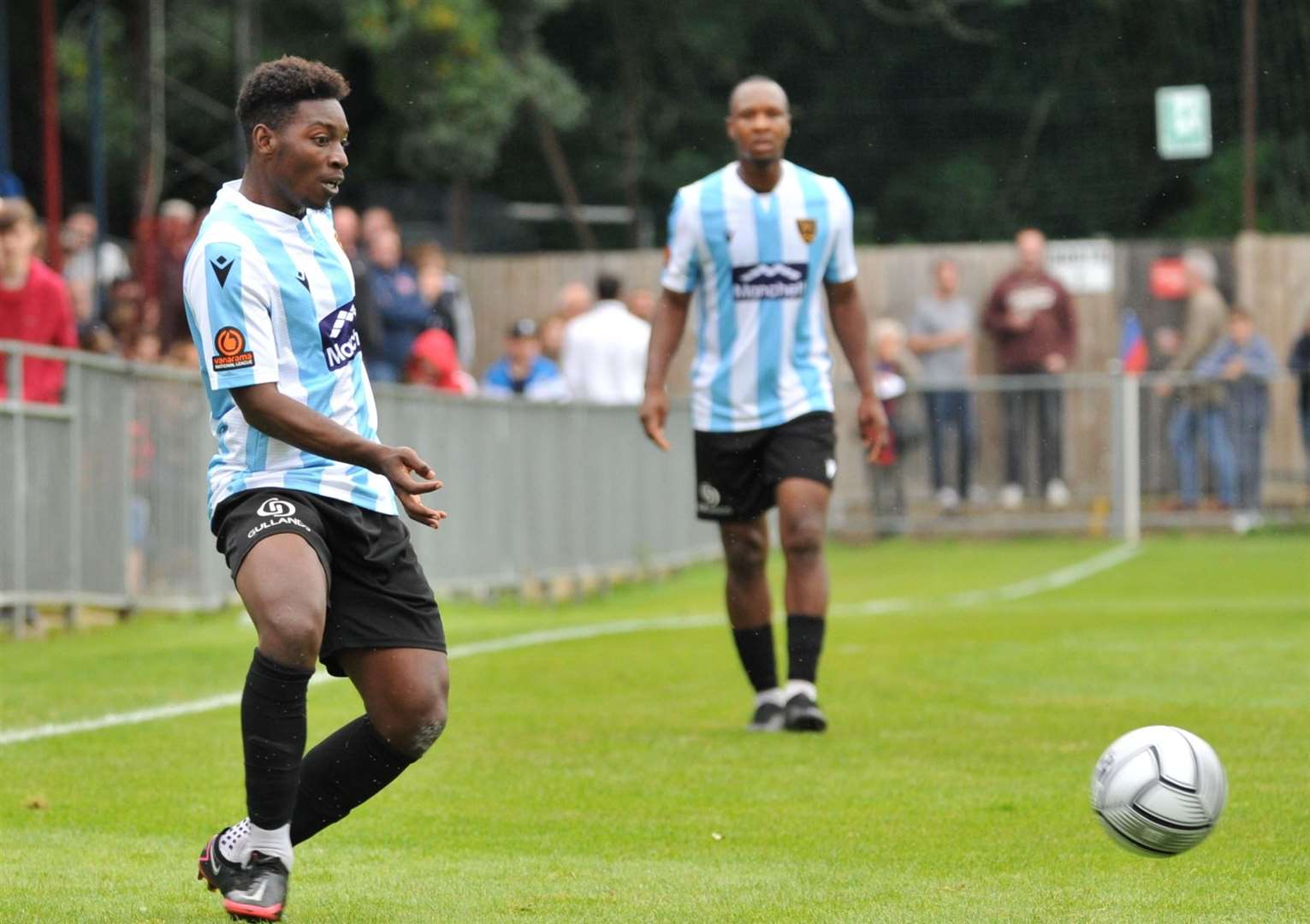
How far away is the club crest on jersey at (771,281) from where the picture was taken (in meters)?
8.67

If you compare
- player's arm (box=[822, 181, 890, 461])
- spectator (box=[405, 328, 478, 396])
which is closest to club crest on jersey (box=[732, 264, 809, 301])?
player's arm (box=[822, 181, 890, 461])

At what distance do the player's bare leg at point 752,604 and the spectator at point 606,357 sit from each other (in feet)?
32.4

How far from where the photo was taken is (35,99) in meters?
27.9

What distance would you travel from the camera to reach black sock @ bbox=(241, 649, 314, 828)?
16.6 feet

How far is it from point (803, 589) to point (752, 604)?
0.27 m

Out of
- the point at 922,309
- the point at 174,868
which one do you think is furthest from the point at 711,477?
the point at 922,309

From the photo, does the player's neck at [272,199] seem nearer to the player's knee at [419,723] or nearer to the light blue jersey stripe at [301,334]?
the light blue jersey stripe at [301,334]

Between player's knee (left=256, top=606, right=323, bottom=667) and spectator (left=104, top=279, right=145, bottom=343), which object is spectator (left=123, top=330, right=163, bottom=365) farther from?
player's knee (left=256, top=606, right=323, bottom=667)

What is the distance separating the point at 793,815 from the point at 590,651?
5041 mm

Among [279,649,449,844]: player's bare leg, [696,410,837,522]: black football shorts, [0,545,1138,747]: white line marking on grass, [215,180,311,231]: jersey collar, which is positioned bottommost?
[0,545,1138,747]: white line marking on grass

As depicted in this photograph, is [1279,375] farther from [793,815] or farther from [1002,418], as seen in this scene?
[793,815]

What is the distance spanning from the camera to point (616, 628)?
1309cm

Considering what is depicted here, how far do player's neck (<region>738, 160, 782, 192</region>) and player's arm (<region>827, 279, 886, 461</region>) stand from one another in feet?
1.42

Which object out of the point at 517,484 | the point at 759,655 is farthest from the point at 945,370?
the point at 759,655
